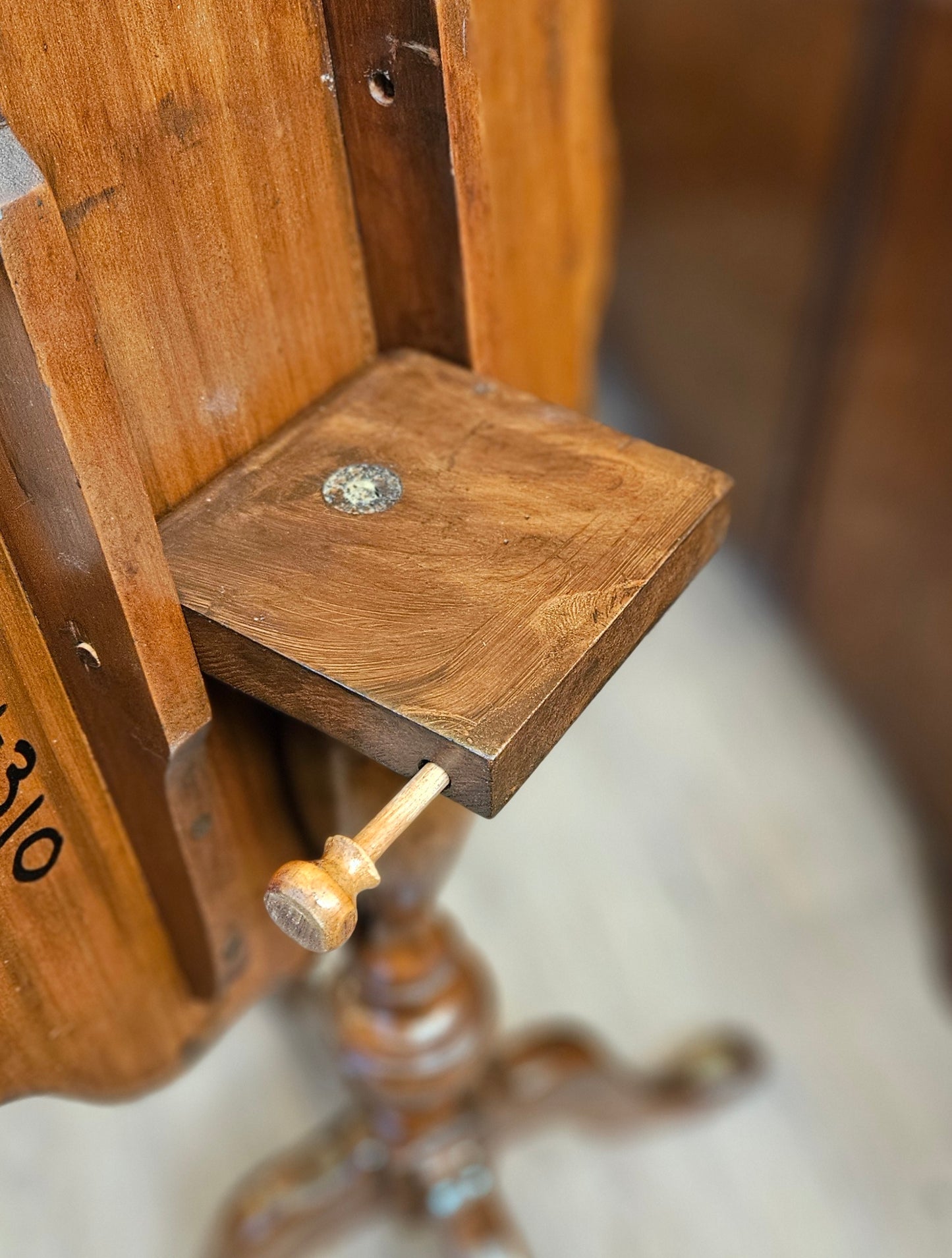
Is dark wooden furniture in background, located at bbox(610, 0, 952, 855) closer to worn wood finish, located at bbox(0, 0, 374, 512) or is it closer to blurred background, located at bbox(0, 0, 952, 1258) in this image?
blurred background, located at bbox(0, 0, 952, 1258)

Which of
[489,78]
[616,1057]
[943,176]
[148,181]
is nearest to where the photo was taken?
[148,181]

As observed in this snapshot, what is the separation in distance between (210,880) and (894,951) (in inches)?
37.7

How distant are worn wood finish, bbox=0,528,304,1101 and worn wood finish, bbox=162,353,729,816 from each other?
9cm


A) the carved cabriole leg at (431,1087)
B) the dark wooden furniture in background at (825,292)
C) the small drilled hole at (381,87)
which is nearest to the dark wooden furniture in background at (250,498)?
the small drilled hole at (381,87)

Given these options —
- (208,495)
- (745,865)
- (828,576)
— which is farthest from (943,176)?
(208,495)

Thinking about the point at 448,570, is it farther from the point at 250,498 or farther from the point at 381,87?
the point at 381,87

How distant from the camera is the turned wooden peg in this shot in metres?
0.43

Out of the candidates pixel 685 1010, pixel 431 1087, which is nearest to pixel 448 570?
pixel 431 1087

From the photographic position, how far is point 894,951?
1347 mm

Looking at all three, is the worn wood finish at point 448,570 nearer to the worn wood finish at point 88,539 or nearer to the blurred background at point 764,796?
the worn wood finish at point 88,539

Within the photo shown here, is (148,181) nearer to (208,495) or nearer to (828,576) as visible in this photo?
(208,495)

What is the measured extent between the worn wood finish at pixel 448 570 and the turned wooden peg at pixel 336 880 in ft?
0.07

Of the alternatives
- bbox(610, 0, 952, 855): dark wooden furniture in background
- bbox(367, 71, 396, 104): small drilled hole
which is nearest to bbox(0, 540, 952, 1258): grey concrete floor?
bbox(610, 0, 952, 855): dark wooden furniture in background

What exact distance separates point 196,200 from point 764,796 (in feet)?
3.85
